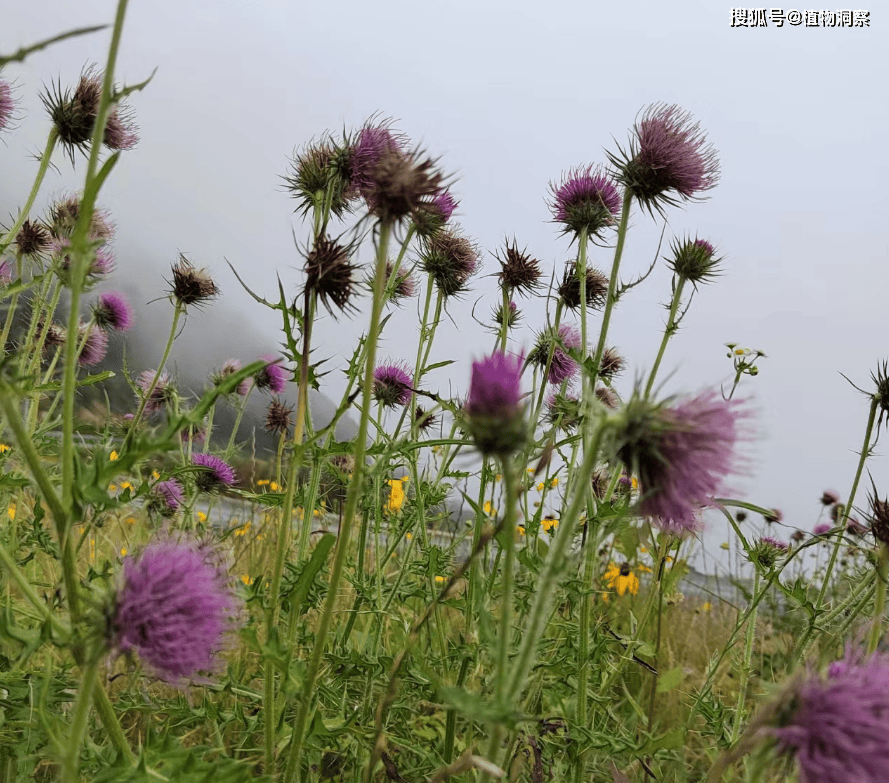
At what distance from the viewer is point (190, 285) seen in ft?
8.48

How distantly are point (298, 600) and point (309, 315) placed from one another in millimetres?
517

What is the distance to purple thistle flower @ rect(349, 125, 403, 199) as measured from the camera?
170 centimetres

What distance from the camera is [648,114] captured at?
2.43 metres

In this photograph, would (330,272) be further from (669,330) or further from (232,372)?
(232,372)

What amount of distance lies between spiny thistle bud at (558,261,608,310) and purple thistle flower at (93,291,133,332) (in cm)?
217

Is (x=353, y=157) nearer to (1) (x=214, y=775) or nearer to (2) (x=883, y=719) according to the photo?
(1) (x=214, y=775)

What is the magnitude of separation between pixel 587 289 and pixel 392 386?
103 cm

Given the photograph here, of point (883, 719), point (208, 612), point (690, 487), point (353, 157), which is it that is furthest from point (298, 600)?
point (353, 157)

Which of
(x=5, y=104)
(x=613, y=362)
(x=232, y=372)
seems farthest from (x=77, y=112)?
(x=613, y=362)

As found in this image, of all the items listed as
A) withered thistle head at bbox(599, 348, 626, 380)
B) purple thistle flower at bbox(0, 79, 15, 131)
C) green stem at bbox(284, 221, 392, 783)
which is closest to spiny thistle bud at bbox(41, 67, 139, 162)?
purple thistle flower at bbox(0, 79, 15, 131)

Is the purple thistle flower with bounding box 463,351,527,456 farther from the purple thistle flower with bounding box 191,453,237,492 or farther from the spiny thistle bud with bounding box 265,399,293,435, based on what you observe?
the spiny thistle bud with bounding box 265,399,293,435

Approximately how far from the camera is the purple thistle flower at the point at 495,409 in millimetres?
908

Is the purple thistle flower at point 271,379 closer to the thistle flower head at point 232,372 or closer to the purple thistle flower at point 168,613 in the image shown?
the thistle flower head at point 232,372

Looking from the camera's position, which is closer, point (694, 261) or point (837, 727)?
point (837, 727)
